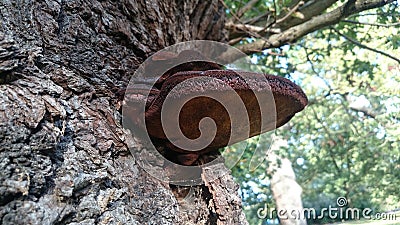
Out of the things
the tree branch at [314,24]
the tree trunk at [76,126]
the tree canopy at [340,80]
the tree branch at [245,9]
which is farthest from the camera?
the tree branch at [245,9]

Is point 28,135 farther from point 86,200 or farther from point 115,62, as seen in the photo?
point 115,62

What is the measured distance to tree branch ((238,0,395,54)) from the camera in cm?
143

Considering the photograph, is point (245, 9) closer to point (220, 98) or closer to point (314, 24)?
point (314, 24)

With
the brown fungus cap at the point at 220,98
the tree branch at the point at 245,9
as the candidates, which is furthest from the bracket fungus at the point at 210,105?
the tree branch at the point at 245,9

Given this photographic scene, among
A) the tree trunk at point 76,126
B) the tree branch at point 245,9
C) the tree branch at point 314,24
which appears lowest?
the tree trunk at point 76,126

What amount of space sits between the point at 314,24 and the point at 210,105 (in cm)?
124

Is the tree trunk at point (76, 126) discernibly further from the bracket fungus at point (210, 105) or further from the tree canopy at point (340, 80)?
the tree canopy at point (340, 80)

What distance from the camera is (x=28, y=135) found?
22.6 inches

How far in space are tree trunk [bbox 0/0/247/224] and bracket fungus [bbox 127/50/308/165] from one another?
0.10 m

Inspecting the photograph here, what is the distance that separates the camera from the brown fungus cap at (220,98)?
646 millimetres

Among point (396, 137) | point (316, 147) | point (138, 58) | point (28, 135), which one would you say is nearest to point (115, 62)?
point (138, 58)

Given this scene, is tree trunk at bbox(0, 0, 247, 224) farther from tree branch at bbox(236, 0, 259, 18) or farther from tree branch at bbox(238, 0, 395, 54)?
tree branch at bbox(236, 0, 259, 18)

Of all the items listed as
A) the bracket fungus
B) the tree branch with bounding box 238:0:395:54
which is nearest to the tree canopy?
the tree branch with bounding box 238:0:395:54

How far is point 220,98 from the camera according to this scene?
66cm
